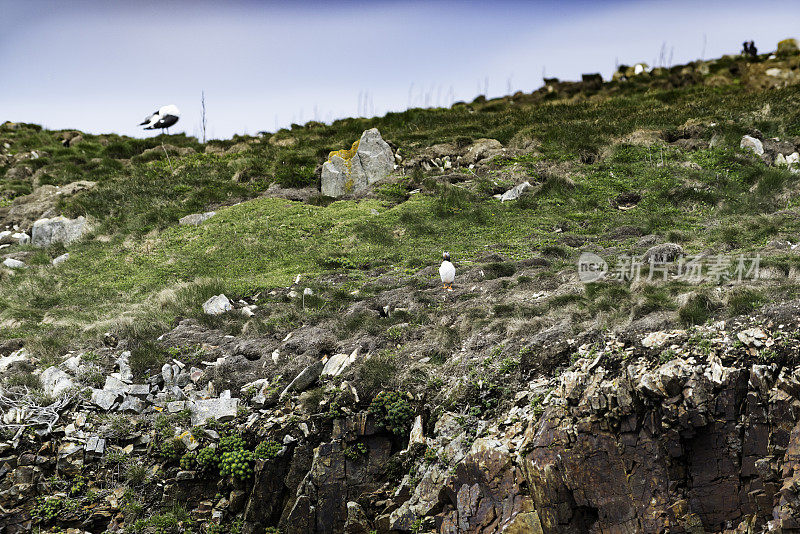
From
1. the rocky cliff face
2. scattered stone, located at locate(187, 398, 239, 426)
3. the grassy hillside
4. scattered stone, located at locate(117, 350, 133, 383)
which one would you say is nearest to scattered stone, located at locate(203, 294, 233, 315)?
the grassy hillside

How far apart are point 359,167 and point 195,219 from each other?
6850 millimetres

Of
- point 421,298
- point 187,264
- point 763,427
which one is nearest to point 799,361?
point 763,427

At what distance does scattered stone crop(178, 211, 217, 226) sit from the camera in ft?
68.6

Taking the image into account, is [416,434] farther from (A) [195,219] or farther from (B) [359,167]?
(B) [359,167]

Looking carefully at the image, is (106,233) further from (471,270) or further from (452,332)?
(452,332)

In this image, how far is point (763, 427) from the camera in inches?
288

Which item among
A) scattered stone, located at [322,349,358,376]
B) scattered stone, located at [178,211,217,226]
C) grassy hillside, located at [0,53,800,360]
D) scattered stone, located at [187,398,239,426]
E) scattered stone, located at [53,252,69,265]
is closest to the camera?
scattered stone, located at [187,398,239,426]

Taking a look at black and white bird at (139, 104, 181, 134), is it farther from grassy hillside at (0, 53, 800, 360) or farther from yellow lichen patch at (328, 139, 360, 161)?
yellow lichen patch at (328, 139, 360, 161)

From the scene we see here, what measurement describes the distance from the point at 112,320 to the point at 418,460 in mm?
8889

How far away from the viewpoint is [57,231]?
21391mm

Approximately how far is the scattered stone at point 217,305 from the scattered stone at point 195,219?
703 centimetres

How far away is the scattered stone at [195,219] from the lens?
20.9 metres

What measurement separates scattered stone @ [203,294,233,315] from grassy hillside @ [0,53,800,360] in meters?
0.56

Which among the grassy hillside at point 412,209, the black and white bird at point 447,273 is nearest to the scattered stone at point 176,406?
the grassy hillside at point 412,209
